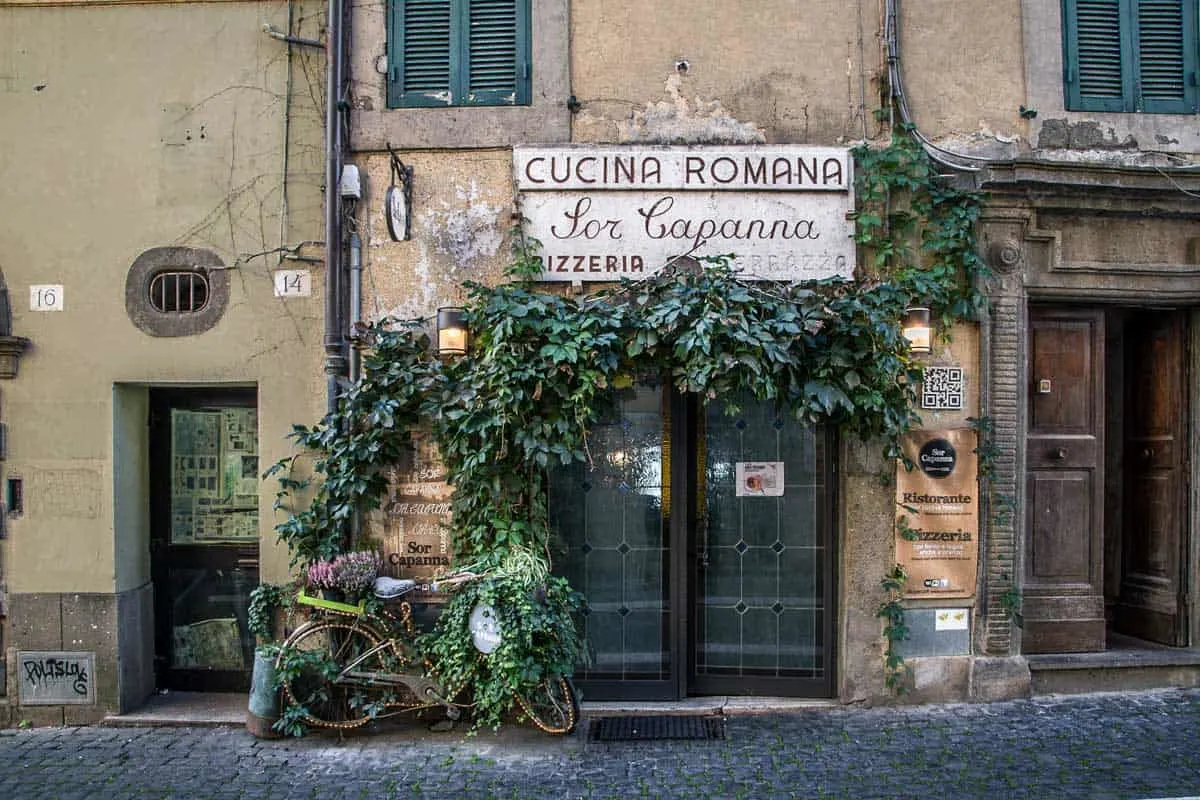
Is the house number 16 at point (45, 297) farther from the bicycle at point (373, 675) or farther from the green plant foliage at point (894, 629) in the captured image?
the green plant foliage at point (894, 629)

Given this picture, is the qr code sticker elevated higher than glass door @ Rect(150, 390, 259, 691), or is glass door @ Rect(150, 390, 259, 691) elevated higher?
the qr code sticker

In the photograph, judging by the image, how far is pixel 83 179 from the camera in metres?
5.82

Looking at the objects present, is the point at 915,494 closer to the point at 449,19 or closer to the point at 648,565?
the point at 648,565

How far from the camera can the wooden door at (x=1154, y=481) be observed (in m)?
6.16

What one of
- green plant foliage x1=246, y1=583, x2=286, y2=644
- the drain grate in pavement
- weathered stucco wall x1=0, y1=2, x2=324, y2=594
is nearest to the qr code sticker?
the drain grate in pavement

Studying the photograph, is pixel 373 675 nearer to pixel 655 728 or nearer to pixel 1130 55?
pixel 655 728

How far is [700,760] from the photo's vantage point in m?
4.85

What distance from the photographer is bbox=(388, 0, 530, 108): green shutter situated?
5.82m

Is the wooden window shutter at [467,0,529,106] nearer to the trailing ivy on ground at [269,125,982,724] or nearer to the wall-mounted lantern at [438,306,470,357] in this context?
the trailing ivy on ground at [269,125,982,724]

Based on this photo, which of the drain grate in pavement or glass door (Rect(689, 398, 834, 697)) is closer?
the drain grate in pavement

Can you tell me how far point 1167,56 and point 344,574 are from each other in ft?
23.0

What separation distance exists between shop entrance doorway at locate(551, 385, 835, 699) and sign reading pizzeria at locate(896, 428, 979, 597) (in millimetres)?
555

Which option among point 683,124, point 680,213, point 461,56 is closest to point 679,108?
point 683,124

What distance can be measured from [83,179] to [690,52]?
14.9 ft
